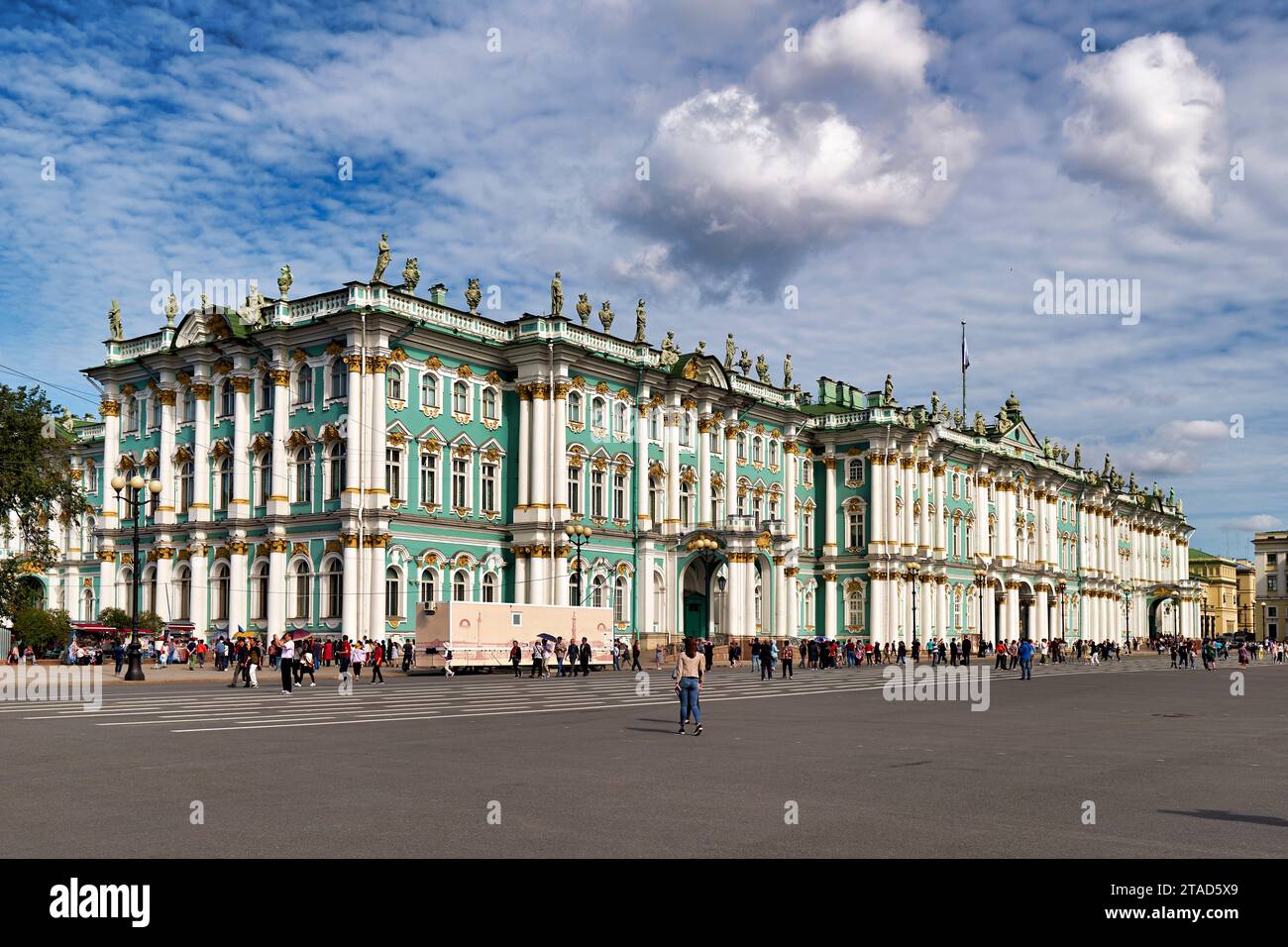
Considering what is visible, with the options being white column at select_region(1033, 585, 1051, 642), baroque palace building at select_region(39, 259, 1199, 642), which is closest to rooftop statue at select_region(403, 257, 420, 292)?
baroque palace building at select_region(39, 259, 1199, 642)

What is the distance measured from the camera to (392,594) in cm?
6012

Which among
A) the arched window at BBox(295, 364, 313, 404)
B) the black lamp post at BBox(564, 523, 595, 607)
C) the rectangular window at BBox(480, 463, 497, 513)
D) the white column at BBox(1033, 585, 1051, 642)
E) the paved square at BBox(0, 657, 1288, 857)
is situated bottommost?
the white column at BBox(1033, 585, 1051, 642)

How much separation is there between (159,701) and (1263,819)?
26.4m

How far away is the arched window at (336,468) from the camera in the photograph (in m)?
60.3

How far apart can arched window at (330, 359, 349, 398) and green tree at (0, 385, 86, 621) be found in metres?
12.9

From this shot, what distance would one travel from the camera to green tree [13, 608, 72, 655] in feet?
201

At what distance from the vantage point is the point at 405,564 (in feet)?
199

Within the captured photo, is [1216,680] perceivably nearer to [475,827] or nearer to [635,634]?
[635,634]

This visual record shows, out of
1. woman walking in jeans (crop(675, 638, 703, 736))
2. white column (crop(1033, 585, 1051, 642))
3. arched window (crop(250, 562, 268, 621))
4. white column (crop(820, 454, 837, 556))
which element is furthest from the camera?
white column (crop(1033, 585, 1051, 642))

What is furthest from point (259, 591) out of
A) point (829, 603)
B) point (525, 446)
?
point (829, 603)

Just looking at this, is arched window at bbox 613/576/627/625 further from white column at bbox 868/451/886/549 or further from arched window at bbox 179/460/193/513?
white column at bbox 868/451/886/549

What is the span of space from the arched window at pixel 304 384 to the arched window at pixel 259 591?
807 cm

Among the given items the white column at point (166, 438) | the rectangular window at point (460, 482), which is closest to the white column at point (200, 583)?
the white column at point (166, 438)
